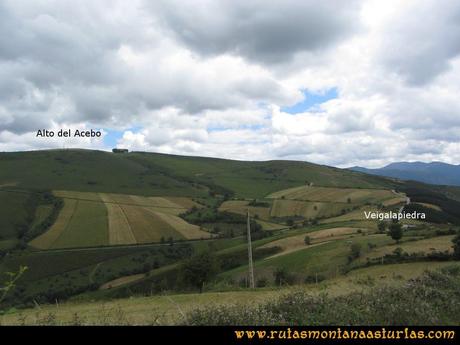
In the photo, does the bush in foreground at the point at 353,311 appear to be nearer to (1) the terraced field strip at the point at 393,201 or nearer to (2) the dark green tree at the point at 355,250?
(2) the dark green tree at the point at 355,250

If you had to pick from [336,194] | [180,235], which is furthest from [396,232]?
[336,194]

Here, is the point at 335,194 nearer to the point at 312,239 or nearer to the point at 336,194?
the point at 336,194

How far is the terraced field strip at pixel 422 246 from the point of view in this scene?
194 feet

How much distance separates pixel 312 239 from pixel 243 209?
2561 inches

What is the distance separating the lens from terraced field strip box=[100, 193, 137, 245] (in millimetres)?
115875

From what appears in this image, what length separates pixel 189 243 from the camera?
118562 mm

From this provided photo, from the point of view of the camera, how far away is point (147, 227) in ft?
411

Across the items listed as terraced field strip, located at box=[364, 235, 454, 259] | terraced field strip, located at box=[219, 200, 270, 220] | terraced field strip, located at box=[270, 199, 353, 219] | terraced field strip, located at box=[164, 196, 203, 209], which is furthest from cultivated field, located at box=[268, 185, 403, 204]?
terraced field strip, located at box=[364, 235, 454, 259]

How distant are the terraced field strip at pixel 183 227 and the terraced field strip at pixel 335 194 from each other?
51.3 meters

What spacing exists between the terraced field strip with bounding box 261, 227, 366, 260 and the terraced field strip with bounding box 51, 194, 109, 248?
49.1 metres

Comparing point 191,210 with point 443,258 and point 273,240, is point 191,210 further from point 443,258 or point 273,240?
point 443,258

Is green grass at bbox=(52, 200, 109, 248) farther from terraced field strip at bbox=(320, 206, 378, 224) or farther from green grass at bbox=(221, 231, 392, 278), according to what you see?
terraced field strip at bbox=(320, 206, 378, 224)
